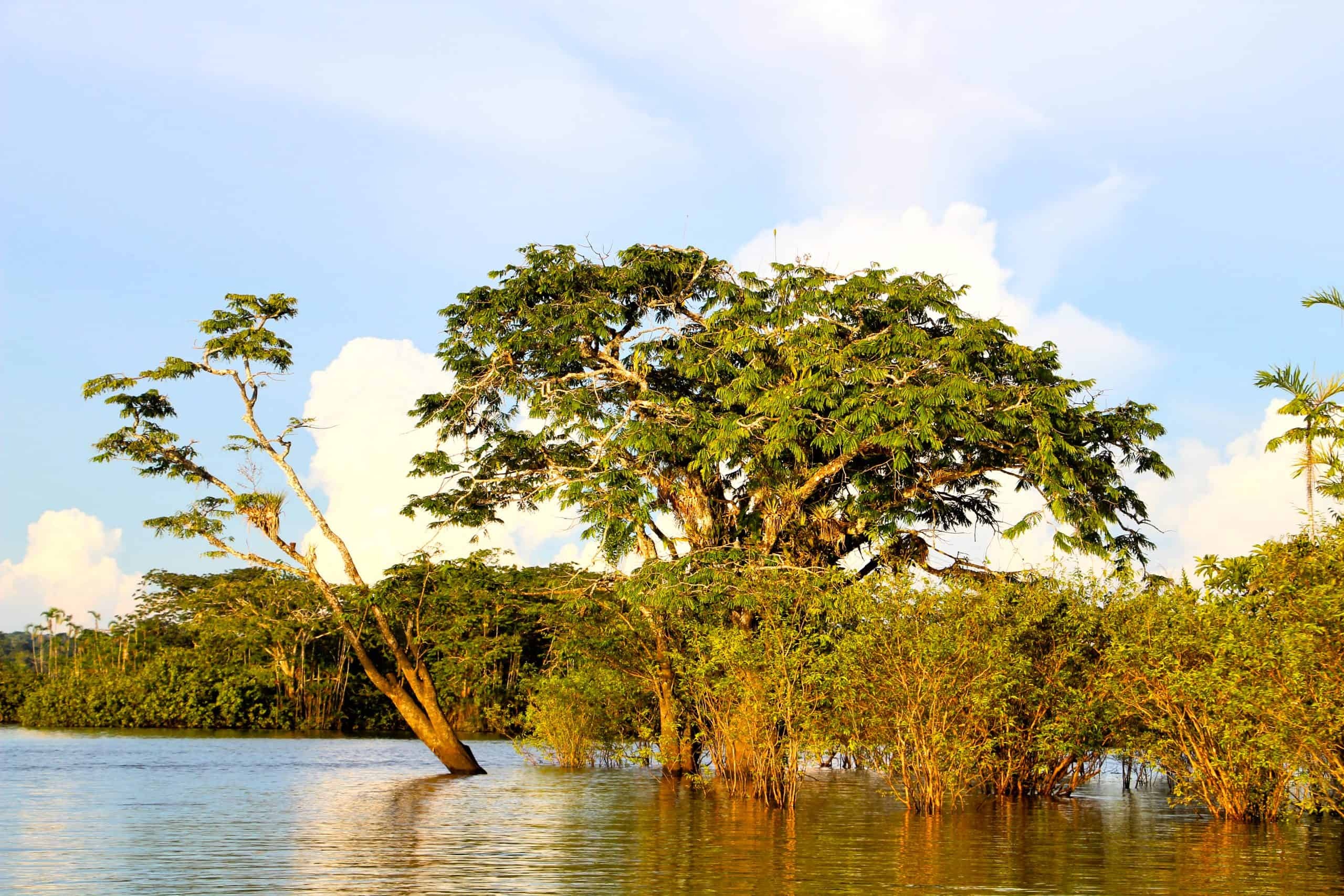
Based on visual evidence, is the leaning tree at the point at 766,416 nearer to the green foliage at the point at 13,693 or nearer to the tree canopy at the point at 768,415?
the tree canopy at the point at 768,415

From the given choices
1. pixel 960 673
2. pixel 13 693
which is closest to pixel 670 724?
pixel 960 673

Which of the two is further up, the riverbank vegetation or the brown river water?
the riverbank vegetation

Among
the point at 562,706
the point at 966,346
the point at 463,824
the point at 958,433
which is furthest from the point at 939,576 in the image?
the point at 463,824

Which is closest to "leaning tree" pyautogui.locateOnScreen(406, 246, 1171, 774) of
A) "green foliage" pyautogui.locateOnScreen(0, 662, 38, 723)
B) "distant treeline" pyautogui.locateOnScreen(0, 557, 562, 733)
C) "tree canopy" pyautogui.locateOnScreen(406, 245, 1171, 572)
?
"tree canopy" pyautogui.locateOnScreen(406, 245, 1171, 572)

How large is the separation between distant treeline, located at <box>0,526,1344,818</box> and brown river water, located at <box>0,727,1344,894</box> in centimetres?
93

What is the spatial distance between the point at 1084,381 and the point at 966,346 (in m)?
3.49

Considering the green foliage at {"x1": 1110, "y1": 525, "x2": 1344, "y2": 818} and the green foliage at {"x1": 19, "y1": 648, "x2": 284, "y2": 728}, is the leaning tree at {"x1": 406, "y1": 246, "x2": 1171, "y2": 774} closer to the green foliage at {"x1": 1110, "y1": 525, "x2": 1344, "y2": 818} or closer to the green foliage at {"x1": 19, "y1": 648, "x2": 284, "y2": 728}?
Result: the green foliage at {"x1": 1110, "y1": 525, "x2": 1344, "y2": 818}

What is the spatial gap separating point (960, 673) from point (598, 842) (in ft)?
22.0

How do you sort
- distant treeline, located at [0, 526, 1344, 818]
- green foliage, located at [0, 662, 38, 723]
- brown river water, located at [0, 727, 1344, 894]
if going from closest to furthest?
1. brown river water, located at [0, 727, 1344, 894]
2. distant treeline, located at [0, 526, 1344, 818]
3. green foliage, located at [0, 662, 38, 723]

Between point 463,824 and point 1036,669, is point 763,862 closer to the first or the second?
point 463,824

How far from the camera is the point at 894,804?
24391mm

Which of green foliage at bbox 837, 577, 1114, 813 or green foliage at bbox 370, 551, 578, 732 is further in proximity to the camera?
green foliage at bbox 370, 551, 578, 732

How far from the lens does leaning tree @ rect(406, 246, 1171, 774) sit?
27094mm

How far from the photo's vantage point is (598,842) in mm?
17969
